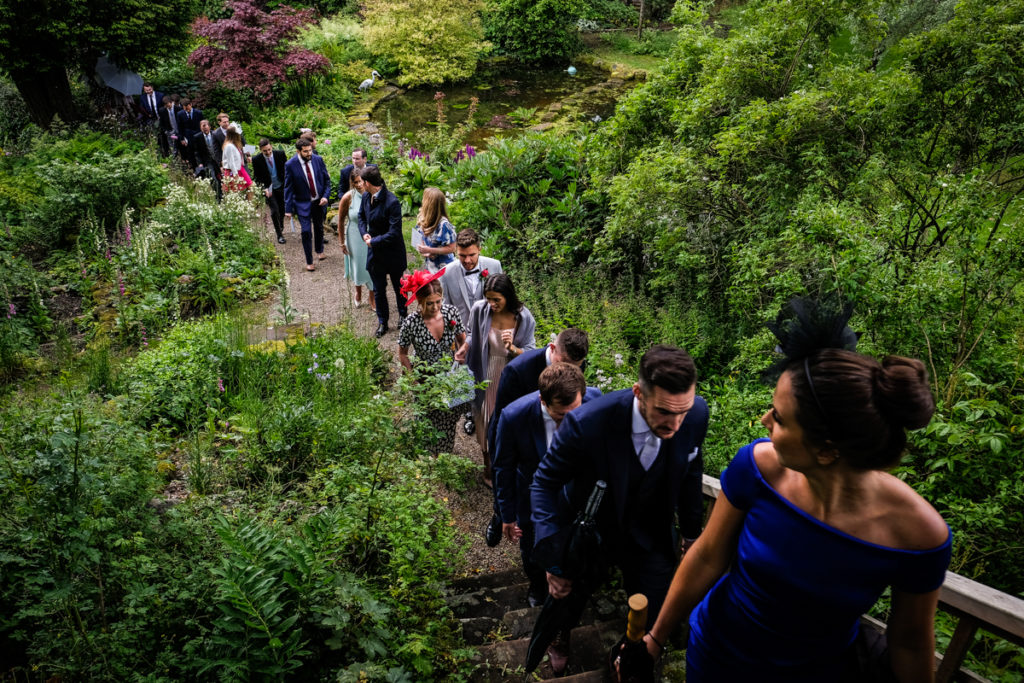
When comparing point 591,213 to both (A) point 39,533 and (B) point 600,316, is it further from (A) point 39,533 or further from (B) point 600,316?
(A) point 39,533

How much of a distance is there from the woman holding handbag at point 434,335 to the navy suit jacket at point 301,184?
472 cm

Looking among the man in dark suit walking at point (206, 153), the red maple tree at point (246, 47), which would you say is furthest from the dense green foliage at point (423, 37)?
the man in dark suit walking at point (206, 153)

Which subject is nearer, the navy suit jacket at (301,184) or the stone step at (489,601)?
the stone step at (489,601)

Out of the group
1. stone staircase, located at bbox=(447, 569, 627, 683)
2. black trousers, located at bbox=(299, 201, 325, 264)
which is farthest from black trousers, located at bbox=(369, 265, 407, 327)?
stone staircase, located at bbox=(447, 569, 627, 683)

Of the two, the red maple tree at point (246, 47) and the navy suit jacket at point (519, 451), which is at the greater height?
the red maple tree at point (246, 47)

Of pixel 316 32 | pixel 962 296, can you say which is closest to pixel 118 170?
pixel 962 296

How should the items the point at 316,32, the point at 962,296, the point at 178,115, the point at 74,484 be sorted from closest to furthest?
1. the point at 74,484
2. the point at 962,296
3. the point at 178,115
4. the point at 316,32

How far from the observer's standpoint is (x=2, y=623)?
2898 mm

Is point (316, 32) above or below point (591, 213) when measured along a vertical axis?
above

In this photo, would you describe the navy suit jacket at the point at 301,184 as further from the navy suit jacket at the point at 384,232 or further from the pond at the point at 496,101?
the pond at the point at 496,101

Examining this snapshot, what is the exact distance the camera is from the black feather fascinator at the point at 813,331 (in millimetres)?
1697

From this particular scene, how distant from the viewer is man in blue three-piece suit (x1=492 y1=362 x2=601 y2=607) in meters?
3.10

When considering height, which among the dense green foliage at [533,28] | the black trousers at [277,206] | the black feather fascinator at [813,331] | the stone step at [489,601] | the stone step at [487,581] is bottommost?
the stone step at [487,581]

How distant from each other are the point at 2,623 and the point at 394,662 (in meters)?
1.87
